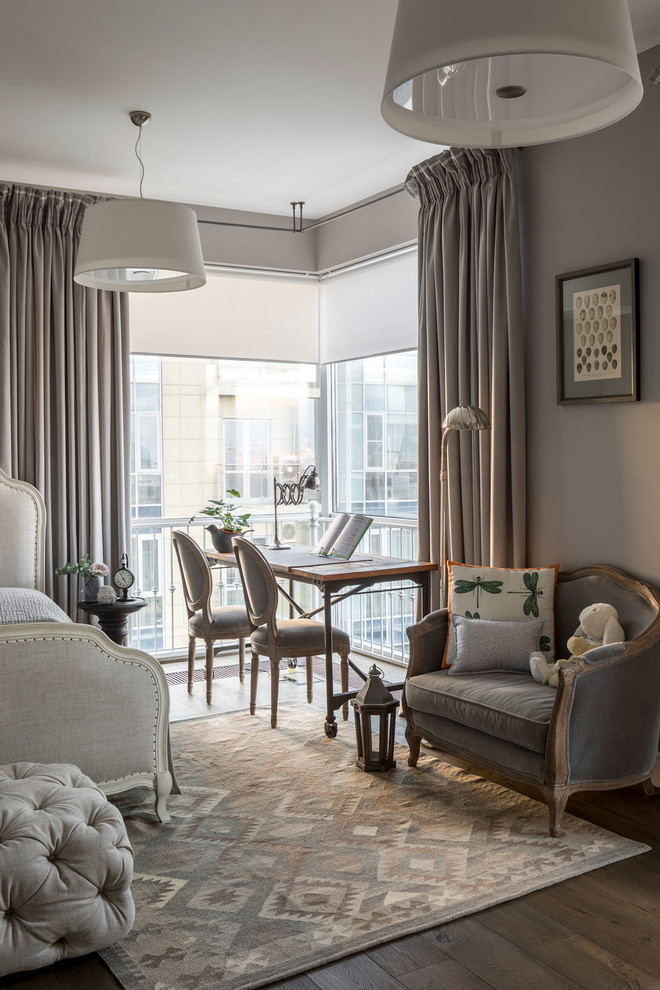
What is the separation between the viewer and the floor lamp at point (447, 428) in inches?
150

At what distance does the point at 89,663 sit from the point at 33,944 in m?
0.92

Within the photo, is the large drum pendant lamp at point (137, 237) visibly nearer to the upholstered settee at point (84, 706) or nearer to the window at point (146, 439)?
the upholstered settee at point (84, 706)

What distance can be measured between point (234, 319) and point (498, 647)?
3.09m

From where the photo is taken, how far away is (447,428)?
157 inches

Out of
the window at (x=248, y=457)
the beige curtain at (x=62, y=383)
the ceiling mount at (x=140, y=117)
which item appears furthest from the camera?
the window at (x=248, y=457)

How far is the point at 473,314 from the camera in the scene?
169 inches

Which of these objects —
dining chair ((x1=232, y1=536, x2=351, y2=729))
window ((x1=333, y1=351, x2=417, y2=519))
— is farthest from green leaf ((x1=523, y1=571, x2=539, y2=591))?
window ((x1=333, y1=351, x2=417, y2=519))

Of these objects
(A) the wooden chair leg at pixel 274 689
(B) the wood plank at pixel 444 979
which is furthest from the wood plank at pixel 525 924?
(A) the wooden chair leg at pixel 274 689

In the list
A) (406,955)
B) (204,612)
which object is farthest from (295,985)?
(204,612)

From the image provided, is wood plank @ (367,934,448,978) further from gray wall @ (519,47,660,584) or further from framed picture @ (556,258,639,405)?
framed picture @ (556,258,639,405)

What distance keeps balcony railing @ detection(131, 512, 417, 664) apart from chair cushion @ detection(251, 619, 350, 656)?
1216 mm

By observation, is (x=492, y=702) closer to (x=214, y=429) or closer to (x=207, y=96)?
(x=207, y=96)

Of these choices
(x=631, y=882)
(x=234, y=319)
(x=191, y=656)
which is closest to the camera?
(x=631, y=882)

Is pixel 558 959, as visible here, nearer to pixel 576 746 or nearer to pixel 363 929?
pixel 363 929
